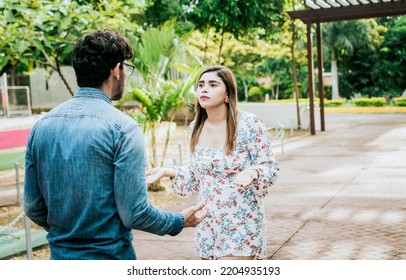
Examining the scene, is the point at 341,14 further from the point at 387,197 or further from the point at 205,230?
the point at 205,230

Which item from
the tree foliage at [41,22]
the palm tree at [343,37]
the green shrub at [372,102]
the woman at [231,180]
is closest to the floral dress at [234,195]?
the woman at [231,180]

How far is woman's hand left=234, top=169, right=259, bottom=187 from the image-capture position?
110 inches

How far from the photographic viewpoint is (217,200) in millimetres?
3023

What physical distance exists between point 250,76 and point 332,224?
1208 inches

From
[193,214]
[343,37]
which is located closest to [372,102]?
[343,37]

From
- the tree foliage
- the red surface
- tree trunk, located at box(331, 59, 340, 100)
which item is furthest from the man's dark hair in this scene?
tree trunk, located at box(331, 59, 340, 100)

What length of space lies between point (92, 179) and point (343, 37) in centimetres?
3405

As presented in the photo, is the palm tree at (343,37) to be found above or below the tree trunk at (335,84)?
above

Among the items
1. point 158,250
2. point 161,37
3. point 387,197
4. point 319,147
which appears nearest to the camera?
point 158,250

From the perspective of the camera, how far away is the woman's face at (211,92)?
10.2 ft

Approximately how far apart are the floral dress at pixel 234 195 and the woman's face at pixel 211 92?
0.60ft

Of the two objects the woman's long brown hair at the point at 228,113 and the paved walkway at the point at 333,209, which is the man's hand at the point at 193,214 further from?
the paved walkway at the point at 333,209

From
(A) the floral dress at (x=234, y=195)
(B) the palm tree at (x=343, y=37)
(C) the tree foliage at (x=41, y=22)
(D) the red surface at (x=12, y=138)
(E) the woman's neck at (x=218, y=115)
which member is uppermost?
(B) the palm tree at (x=343, y=37)
